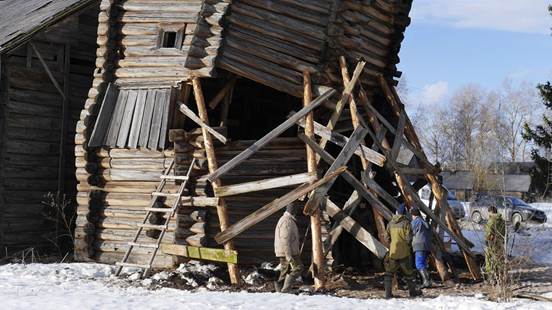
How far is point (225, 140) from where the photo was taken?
15.5m

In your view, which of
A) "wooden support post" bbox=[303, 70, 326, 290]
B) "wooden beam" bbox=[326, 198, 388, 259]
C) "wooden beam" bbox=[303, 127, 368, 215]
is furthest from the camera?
"wooden beam" bbox=[303, 127, 368, 215]

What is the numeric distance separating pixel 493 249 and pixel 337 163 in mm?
3418

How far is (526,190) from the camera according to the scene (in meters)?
49.6

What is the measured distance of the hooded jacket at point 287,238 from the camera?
1321 centimetres

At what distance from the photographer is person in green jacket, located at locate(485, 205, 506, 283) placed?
41.9 ft

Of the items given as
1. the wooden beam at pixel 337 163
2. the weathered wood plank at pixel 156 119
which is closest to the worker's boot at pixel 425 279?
the wooden beam at pixel 337 163

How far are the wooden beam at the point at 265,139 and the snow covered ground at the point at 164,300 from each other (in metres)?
2.44

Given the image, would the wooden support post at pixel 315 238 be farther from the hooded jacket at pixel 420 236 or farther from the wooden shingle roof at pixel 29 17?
the wooden shingle roof at pixel 29 17

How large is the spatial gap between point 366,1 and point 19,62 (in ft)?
28.7

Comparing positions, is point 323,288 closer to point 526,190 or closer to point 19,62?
point 19,62

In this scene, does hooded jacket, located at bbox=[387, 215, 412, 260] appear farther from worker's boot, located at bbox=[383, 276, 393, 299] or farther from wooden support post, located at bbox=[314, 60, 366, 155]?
wooden support post, located at bbox=[314, 60, 366, 155]

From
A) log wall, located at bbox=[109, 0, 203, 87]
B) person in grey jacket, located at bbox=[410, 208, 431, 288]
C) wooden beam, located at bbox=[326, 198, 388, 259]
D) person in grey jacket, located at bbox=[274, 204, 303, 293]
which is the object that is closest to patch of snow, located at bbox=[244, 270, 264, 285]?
person in grey jacket, located at bbox=[274, 204, 303, 293]

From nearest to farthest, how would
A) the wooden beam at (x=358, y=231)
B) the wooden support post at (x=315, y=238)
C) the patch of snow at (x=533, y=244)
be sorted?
the wooden support post at (x=315, y=238) → the wooden beam at (x=358, y=231) → the patch of snow at (x=533, y=244)

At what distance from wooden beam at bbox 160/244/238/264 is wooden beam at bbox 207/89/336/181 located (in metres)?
1.43
